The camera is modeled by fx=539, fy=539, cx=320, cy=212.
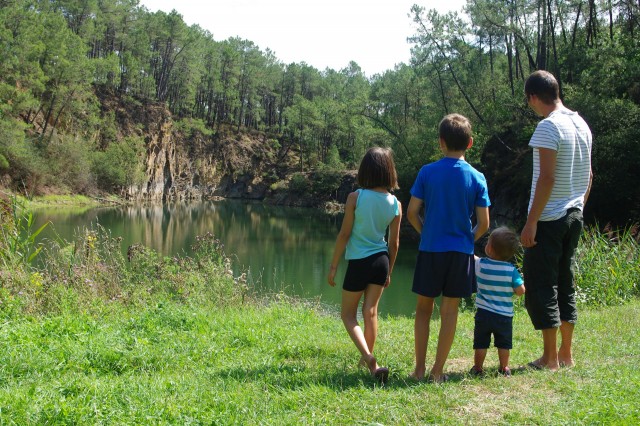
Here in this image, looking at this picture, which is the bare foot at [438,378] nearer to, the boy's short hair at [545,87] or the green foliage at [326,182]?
the boy's short hair at [545,87]

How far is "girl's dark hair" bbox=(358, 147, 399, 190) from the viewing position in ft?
12.5

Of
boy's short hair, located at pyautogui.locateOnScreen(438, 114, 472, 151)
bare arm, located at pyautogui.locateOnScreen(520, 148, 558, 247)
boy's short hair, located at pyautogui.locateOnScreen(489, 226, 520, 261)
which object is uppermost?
boy's short hair, located at pyautogui.locateOnScreen(438, 114, 472, 151)

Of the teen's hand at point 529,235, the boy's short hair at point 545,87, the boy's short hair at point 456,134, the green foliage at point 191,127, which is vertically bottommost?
the teen's hand at point 529,235

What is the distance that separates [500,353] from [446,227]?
0.97 metres

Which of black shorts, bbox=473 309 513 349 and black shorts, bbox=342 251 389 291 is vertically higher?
black shorts, bbox=342 251 389 291

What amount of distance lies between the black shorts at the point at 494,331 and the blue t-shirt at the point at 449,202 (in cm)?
61

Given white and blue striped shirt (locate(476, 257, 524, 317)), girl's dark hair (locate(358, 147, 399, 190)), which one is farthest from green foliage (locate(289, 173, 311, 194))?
white and blue striped shirt (locate(476, 257, 524, 317))

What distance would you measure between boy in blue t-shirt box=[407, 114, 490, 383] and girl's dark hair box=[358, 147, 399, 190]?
0.30m

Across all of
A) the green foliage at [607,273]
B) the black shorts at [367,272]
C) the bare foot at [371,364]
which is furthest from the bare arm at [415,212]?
the green foliage at [607,273]

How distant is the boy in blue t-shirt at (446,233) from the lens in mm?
3453

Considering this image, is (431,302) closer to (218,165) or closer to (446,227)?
(446,227)

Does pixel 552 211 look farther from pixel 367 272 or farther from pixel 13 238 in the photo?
pixel 13 238

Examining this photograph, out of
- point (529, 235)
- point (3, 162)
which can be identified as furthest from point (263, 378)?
point (3, 162)

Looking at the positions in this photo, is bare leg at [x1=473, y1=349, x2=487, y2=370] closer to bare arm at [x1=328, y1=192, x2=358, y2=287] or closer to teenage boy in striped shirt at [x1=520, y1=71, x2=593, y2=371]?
teenage boy in striped shirt at [x1=520, y1=71, x2=593, y2=371]
